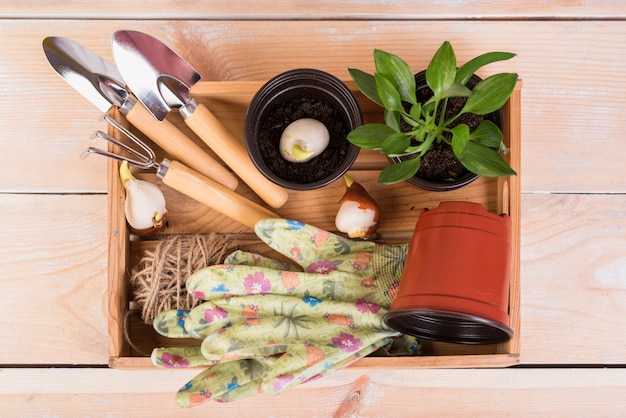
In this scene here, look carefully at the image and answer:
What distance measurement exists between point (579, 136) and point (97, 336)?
66cm

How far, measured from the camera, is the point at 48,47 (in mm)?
675

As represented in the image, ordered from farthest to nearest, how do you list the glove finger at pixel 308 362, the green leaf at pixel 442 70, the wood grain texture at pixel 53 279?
the wood grain texture at pixel 53 279 < the glove finger at pixel 308 362 < the green leaf at pixel 442 70

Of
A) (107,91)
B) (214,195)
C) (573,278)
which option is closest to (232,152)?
(214,195)

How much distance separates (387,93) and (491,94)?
0.31ft

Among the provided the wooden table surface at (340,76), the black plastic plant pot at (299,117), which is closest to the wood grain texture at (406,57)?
the wooden table surface at (340,76)

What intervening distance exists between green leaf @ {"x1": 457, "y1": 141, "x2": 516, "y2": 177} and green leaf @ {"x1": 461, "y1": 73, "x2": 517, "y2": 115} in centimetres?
4

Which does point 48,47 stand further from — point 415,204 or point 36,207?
point 415,204

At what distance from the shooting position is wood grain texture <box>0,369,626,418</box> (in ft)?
2.48

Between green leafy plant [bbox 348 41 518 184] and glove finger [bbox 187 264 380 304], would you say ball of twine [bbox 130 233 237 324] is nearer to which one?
glove finger [bbox 187 264 380 304]

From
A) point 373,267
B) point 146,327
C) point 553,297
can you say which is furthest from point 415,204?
point 146,327

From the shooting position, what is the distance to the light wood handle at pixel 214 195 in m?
0.66

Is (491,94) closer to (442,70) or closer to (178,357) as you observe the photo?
(442,70)

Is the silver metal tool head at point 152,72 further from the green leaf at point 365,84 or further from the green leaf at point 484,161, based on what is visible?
the green leaf at point 484,161

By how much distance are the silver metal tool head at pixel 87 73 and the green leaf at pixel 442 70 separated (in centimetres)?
35
